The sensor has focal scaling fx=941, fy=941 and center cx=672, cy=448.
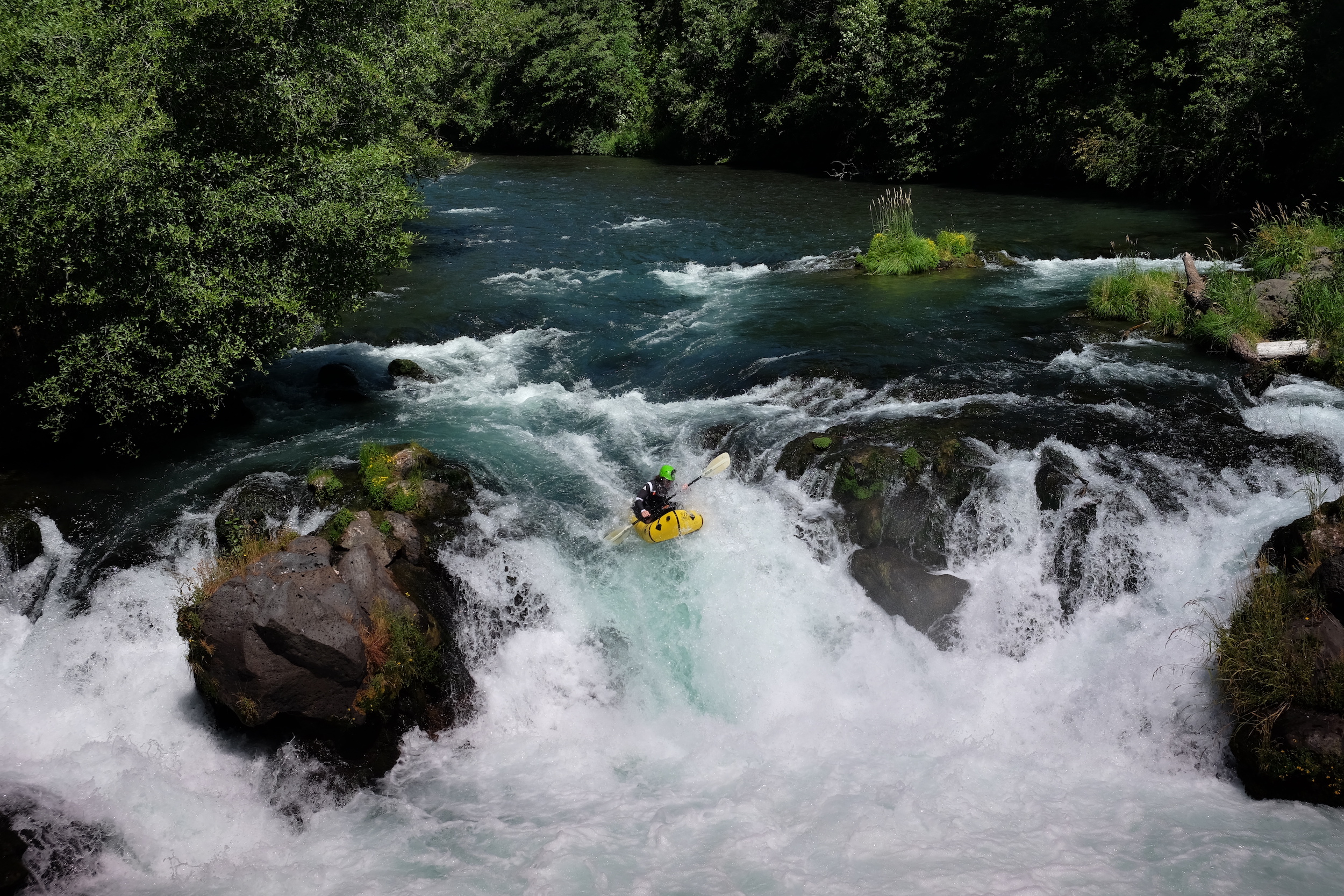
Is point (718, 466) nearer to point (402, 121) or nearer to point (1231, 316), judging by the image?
point (1231, 316)

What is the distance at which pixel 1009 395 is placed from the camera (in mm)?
12328

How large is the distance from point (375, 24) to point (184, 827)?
11340 mm

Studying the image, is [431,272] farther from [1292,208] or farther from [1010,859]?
[1292,208]

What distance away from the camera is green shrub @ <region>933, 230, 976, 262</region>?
1911 cm

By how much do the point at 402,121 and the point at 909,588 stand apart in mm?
11177

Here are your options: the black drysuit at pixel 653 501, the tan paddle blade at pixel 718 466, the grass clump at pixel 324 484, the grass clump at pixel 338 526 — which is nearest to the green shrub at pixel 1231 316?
the tan paddle blade at pixel 718 466

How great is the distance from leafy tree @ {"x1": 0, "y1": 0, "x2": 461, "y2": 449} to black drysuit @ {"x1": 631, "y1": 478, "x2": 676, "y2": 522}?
455 centimetres

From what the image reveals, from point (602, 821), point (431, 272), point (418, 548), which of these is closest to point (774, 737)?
point (602, 821)

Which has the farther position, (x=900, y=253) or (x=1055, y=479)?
(x=900, y=253)

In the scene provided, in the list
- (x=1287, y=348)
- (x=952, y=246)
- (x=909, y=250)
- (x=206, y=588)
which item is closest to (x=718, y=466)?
(x=206, y=588)

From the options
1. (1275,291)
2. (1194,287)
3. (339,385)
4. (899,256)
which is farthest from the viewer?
(899,256)

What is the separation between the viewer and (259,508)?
33.9 ft

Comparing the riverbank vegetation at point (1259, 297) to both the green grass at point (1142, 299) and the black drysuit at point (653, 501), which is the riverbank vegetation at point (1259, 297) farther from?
the black drysuit at point (653, 501)

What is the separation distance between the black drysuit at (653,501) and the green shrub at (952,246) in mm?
11206
